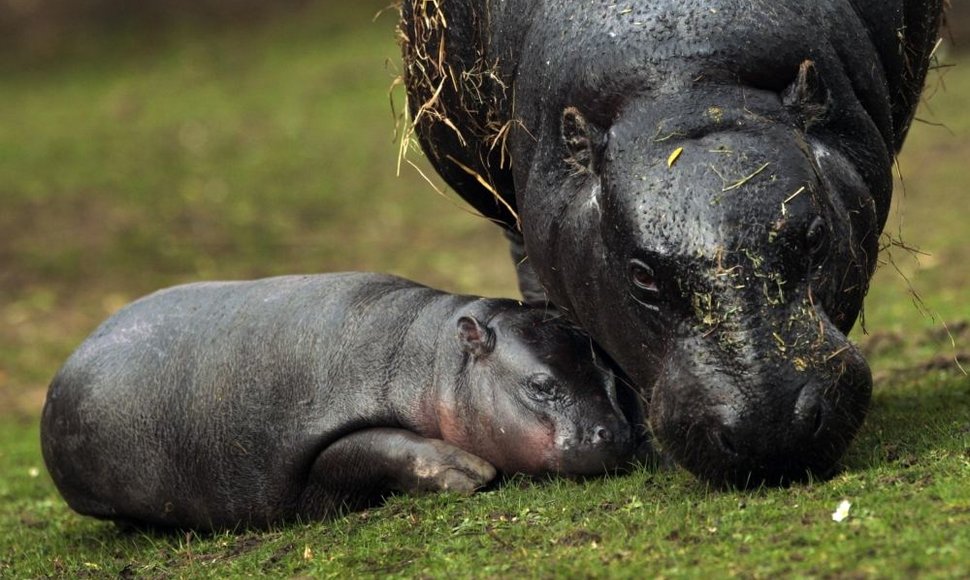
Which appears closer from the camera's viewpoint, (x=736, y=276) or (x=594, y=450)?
(x=736, y=276)

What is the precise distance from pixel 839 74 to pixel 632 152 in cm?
86

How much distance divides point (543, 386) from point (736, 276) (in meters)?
1.70

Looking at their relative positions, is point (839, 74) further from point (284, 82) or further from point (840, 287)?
point (284, 82)

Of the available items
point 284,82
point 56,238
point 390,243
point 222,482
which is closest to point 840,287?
point 222,482

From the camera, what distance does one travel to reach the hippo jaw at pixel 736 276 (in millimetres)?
5008

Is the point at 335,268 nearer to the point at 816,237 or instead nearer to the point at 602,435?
the point at 602,435

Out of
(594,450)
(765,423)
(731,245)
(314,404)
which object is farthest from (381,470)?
(731,245)

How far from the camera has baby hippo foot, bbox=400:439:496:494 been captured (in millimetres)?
6344

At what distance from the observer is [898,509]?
15.6ft

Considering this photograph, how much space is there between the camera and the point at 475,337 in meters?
6.71

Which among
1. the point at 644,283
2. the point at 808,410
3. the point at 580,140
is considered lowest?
the point at 808,410

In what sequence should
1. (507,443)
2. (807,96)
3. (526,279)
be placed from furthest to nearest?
(526,279)
(507,443)
(807,96)

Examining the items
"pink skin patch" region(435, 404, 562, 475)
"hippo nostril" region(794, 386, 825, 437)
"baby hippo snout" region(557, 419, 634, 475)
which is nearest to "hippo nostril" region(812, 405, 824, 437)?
"hippo nostril" region(794, 386, 825, 437)

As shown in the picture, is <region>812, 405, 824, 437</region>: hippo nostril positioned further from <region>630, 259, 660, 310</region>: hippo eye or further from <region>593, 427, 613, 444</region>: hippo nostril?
<region>593, 427, 613, 444</region>: hippo nostril
